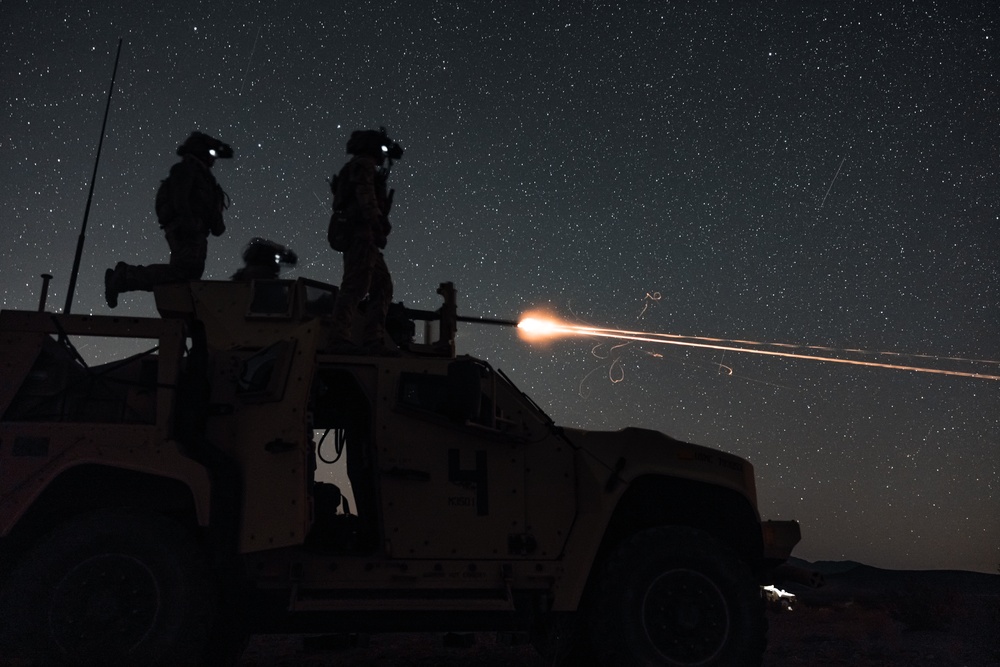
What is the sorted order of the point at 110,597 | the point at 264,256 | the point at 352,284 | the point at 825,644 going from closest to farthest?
the point at 110,597, the point at 352,284, the point at 264,256, the point at 825,644

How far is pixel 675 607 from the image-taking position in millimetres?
6055

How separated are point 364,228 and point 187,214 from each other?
68.9 inches

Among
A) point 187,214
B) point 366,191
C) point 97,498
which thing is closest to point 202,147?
point 187,214

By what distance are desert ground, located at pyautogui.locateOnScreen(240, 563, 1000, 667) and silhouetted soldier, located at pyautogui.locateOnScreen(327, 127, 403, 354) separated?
3024 millimetres

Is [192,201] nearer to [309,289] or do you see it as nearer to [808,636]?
[309,289]

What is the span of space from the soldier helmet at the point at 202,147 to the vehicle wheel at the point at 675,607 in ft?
18.7

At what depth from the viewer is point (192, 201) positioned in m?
8.02

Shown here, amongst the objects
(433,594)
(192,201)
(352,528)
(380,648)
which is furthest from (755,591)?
(192,201)

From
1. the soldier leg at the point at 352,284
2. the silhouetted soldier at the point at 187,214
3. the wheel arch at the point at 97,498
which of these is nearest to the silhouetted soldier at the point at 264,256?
the silhouetted soldier at the point at 187,214

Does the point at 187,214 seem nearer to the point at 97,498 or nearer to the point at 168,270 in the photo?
the point at 168,270

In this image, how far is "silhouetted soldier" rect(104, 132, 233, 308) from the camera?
7.88 m

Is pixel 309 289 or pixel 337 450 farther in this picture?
pixel 309 289

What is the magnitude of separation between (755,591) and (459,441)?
2542 mm

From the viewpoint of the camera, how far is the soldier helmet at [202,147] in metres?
8.29
